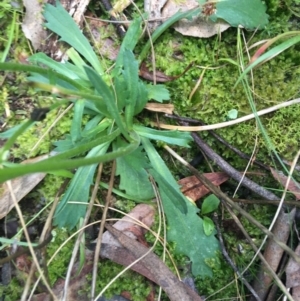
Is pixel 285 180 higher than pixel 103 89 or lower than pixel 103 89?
lower

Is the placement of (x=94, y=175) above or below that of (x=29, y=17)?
below

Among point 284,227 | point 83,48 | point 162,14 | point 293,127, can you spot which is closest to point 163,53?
point 162,14

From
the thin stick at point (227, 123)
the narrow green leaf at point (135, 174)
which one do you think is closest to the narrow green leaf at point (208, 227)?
the narrow green leaf at point (135, 174)

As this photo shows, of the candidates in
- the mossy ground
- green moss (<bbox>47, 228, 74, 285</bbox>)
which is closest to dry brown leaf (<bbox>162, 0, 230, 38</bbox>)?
the mossy ground

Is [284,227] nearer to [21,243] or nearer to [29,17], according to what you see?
[21,243]

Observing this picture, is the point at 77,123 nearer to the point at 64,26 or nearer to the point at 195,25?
the point at 64,26

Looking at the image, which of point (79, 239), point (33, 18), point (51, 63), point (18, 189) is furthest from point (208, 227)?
point (33, 18)

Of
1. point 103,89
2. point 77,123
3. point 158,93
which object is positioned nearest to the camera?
point 103,89
